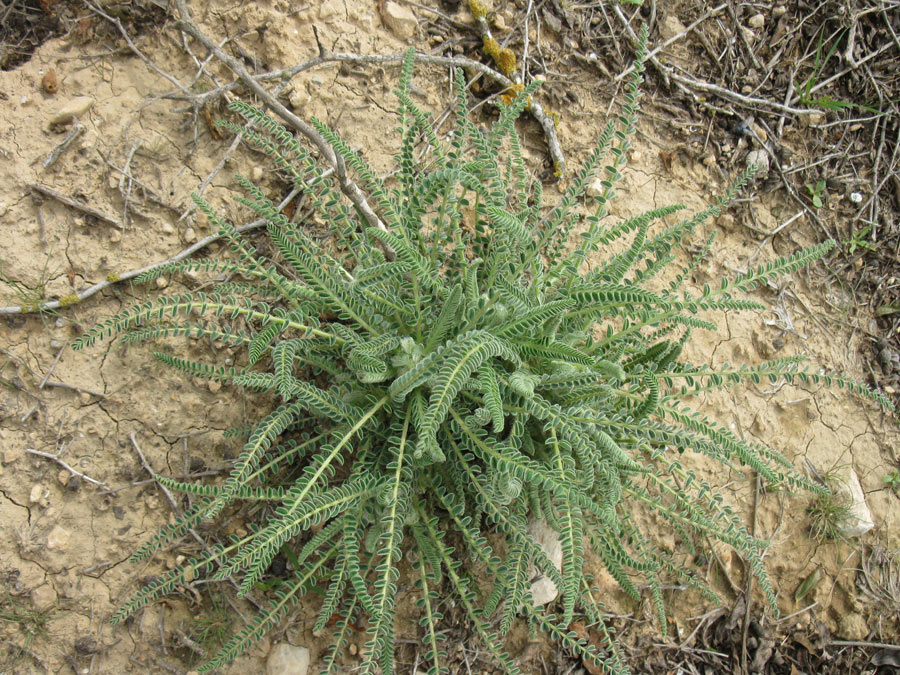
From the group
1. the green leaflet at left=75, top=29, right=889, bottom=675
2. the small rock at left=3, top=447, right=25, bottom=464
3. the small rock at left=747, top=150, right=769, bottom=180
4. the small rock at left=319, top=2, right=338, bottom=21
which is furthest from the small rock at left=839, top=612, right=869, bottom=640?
the small rock at left=319, top=2, right=338, bottom=21

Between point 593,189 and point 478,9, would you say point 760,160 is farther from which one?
point 478,9

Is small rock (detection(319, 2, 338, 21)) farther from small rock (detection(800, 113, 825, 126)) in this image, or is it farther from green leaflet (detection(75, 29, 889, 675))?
small rock (detection(800, 113, 825, 126))

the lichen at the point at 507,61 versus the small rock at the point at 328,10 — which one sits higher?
the small rock at the point at 328,10

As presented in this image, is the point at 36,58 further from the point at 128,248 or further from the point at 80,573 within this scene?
the point at 80,573

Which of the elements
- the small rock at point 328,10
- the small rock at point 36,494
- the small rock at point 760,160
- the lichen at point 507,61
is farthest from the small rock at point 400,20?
the small rock at point 36,494

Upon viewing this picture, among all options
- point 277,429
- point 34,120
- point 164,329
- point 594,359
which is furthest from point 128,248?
point 594,359

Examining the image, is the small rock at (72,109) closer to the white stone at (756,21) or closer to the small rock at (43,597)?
the small rock at (43,597)
